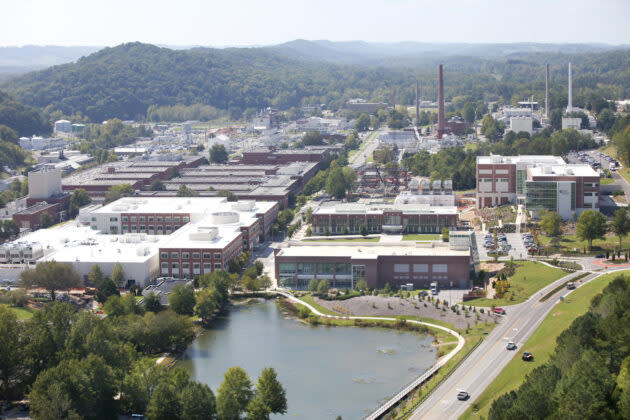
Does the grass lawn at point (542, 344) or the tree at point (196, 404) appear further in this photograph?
the grass lawn at point (542, 344)

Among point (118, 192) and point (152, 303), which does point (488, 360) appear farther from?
point (118, 192)

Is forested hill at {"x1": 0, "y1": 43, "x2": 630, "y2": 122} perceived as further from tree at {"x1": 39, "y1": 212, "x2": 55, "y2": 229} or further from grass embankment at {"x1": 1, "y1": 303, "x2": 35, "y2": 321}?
grass embankment at {"x1": 1, "y1": 303, "x2": 35, "y2": 321}

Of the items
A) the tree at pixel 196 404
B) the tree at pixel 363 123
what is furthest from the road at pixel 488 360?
the tree at pixel 363 123

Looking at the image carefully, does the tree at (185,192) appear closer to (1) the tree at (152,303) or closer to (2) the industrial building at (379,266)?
(2) the industrial building at (379,266)

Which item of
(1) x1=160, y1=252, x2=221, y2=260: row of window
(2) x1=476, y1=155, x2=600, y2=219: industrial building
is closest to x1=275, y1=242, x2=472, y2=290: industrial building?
(1) x1=160, y1=252, x2=221, y2=260: row of window

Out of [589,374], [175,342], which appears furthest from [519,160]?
[589,374]

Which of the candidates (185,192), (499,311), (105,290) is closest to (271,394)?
(499,311)

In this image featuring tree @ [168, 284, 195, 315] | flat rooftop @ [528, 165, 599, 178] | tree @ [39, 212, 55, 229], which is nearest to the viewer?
tree @ [168, 284, 195, 315]
